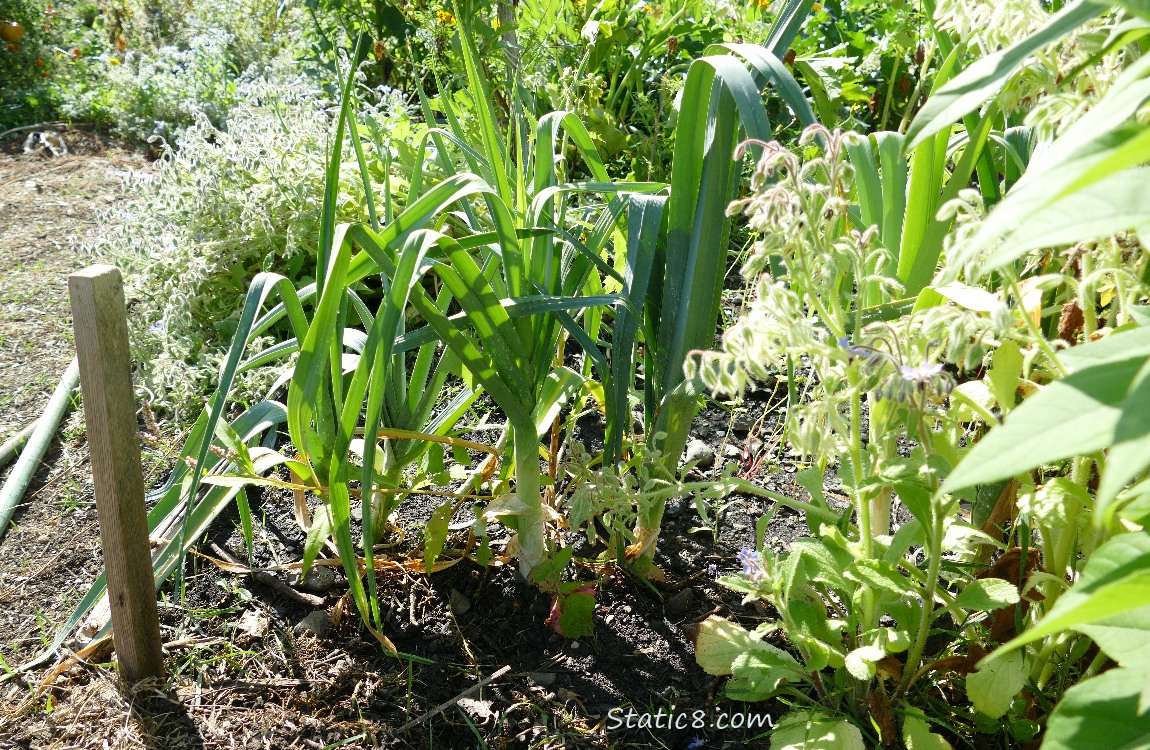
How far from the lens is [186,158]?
2.85 meters

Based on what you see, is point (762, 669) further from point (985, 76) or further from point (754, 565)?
point (985, 76)

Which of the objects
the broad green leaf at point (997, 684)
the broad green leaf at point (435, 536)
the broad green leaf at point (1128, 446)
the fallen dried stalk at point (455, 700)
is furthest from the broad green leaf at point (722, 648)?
the broad green leaf at point (1128, 446)

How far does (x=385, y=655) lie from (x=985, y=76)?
126cm

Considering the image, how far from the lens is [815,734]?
1128mm

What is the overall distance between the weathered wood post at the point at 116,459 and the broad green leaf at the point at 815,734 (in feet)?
3.14

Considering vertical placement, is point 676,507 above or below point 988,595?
below

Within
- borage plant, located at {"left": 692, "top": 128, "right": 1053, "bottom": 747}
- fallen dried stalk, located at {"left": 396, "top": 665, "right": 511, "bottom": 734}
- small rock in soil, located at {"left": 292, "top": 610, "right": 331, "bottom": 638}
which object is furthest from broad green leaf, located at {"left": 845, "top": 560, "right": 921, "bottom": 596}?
small rock in soil, located at {"left": 292, "top": 610, "right": 331, "bottom": 638}

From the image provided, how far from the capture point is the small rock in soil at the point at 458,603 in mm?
1570

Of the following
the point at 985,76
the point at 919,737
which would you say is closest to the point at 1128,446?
the point at 985,76

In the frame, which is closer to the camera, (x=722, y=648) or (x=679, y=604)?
(x=722, y=648)

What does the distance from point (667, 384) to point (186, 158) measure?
2142 mm

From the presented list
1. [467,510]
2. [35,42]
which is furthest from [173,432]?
[35,42]

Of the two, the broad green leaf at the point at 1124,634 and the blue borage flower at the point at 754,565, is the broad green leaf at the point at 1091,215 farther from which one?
the blue borage flower at the point at 754,565

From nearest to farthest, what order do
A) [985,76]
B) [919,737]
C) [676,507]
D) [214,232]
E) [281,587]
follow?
1. [985,76]
2. [919,737]
3. [281,587]
4. [676,507]
5. [214,232]
